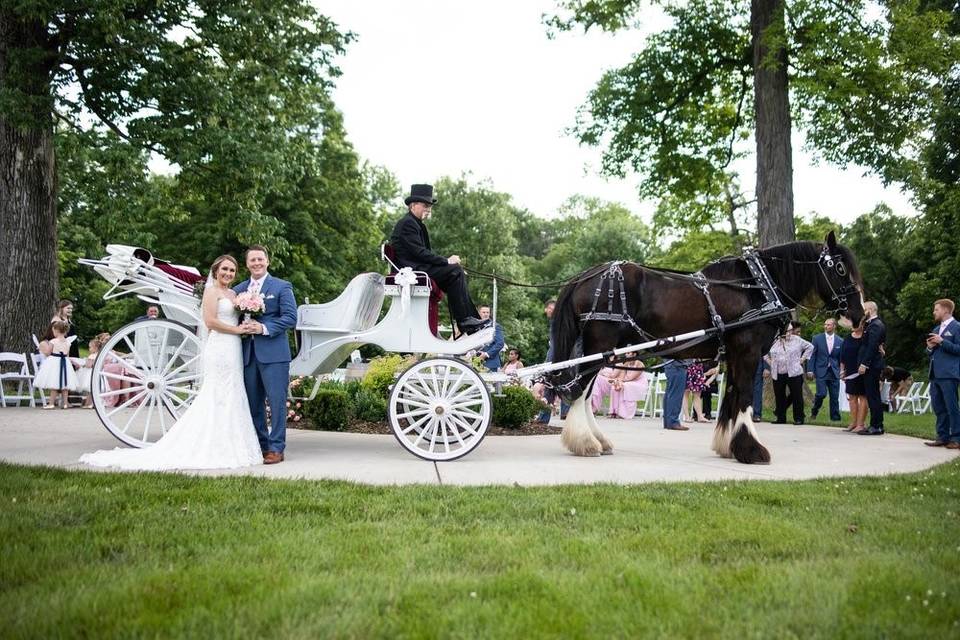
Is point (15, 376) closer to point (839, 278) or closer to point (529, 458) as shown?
point (529, 458)

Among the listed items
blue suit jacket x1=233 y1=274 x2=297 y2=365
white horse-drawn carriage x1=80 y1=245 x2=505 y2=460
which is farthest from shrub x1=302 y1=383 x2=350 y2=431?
blue suit jacket x1=233 y1=274 x2=297 y2=365

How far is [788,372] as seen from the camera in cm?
1458

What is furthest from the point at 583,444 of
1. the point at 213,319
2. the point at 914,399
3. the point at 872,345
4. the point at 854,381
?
the point at 914,399

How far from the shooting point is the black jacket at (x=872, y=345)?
11633 mm

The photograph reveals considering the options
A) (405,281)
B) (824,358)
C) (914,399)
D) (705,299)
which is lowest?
(914,399)

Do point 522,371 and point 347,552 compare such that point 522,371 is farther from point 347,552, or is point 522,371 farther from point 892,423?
point 892,423

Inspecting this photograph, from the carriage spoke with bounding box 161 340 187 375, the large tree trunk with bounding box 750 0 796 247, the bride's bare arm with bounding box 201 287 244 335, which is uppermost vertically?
the large tree trunk with bounding box 750 0 796 247

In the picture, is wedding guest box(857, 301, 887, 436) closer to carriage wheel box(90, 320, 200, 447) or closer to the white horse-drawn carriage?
the white horse-drawn carriage

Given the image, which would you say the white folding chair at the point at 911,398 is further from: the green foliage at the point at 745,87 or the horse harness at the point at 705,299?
the horse harness at the point at 705,299

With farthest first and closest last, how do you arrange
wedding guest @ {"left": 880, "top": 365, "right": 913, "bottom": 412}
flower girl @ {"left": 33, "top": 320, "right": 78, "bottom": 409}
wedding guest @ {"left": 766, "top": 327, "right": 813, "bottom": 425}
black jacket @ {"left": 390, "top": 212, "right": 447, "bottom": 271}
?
wedding guest @ {"left": 880, "top": 365, "right": 913, "bottom": 412} < wedding guest @ {"left": 766, "top": 327, "right": 813, "bottom": 425} < flower girl @ {"left": 33, "top": 320, "right": 78, "bottom": 409} < black jacket @ {"left": 390, "top": 212, "right": 447, "bottom": 271}

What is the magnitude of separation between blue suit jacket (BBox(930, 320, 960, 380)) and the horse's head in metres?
2.09

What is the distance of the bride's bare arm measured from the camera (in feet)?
24.0

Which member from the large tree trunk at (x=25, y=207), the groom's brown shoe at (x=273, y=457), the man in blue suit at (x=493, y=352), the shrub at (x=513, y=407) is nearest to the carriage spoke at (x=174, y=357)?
the groom's brown shoe at (x=273, y=457)

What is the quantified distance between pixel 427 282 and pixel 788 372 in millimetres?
9438
